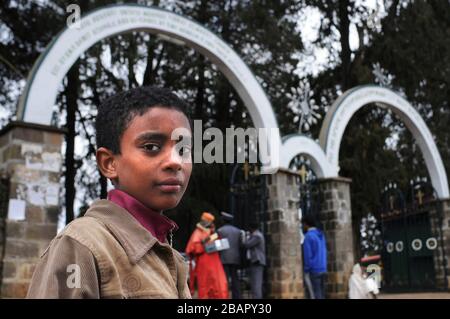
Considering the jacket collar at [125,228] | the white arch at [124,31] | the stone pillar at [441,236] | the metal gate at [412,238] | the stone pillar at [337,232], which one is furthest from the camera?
the metal gate at [412,238]

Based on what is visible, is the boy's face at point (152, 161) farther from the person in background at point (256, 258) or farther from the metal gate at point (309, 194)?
the metal gate at point (309, 194)

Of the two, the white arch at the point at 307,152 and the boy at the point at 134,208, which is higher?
the white arch at the point at 307,152

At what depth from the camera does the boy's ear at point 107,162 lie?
1.12m

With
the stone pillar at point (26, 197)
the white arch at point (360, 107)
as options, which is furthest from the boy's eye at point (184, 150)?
the white arch at point (360, 107)

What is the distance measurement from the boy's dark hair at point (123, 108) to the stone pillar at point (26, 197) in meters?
4.58

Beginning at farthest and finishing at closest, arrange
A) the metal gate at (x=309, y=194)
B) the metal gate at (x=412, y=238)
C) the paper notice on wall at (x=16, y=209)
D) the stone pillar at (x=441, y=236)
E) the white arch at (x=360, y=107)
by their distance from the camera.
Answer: the metal gate at (x=412, y=238), the stone pillar at (x=441, y=236), the metal gate at (x=309, y=194), the white arch at (x=360, y=107), the paper notice on wall at (x=16, y=209)

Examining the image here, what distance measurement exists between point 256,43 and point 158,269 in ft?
42.8

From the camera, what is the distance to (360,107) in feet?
37.0

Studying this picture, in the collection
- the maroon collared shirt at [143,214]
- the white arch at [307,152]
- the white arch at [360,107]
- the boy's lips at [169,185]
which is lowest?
the maroon collared shirt at [143,214]

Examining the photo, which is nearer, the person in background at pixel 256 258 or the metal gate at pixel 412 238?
the person in background at pixel 256 258

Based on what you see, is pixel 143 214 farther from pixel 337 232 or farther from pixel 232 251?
pixel 337 232

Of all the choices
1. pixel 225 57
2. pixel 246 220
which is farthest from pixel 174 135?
pixel 246 220

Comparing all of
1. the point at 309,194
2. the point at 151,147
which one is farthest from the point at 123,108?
the point at 309,194

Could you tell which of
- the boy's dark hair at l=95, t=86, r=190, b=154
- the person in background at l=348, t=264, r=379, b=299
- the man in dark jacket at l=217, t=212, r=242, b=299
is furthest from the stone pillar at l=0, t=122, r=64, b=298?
the boy's dark hair at l=95, t=86, r=190, b=154
